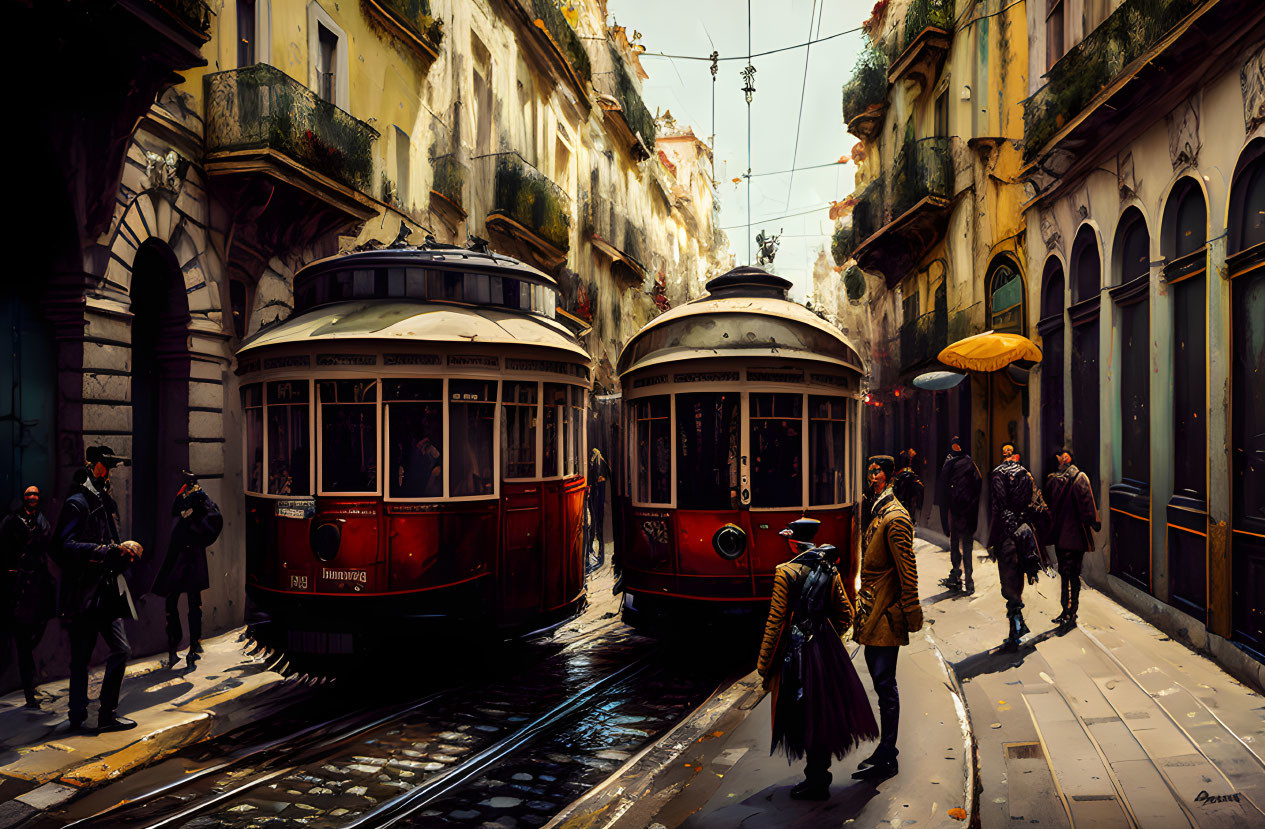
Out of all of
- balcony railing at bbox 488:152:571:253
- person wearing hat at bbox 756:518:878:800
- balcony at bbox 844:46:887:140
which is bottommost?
person wearing hat at bbox 756:518:878:800

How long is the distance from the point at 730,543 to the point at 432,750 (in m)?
3.29

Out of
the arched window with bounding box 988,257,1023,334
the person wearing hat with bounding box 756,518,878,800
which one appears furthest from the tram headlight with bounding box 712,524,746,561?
the arched window with bounding box 988,257,1023,334

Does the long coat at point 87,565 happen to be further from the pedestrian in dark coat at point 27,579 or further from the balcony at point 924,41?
the balcony at point 924,41

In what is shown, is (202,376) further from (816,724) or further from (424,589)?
(816,724)

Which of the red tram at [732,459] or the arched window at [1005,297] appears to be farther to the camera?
the arched window at [1005,297]

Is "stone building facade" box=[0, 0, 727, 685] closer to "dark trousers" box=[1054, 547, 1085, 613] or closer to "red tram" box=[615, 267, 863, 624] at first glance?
"red tram" box=[615, 267, 863, 624]

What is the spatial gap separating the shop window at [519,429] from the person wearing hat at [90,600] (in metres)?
3.00

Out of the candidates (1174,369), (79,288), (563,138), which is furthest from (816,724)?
(563,138)

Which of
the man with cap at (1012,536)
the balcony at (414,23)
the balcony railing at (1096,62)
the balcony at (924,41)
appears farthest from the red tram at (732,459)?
the balcony at (924,41)

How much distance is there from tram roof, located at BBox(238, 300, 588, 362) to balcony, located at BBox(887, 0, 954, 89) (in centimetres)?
1493

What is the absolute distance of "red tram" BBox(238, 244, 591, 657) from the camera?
715 centimetres

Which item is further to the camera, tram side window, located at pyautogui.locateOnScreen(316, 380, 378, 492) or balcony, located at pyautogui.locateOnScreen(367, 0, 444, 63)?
balcony, located at pyautogui.locateOnScreen(367, 0, 444, 63)

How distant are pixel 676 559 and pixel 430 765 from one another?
3.22 m

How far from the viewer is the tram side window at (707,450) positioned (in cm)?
834
